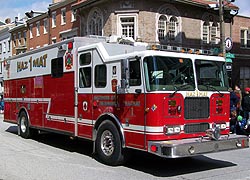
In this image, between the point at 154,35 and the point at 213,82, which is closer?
the point at 213,82

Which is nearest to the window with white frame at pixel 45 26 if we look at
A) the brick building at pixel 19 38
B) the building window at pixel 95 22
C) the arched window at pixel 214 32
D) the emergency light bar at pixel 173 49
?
the brick building at pixel 19 38

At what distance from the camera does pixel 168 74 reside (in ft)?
24.2

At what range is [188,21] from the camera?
29.4 metres

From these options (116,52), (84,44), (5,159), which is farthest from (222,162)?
(5,159)

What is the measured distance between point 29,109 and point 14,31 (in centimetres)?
4164

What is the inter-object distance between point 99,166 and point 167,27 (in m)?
21.2

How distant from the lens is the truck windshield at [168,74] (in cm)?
721

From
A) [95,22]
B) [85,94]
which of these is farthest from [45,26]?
[85,94]

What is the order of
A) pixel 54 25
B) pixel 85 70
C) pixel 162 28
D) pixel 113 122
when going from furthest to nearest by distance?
pixel 54 25 → pixel 162 28 → pixel 85 70 → pixel 113 122

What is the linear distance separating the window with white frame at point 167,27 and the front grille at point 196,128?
20.2 metres

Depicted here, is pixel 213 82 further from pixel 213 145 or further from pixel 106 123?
pixel 106 123

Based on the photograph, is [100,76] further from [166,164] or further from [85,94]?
[166,164]

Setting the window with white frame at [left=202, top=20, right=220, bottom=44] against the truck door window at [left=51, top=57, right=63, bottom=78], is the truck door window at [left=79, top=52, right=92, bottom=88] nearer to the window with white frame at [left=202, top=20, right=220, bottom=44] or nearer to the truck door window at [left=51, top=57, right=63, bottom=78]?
the truck door window at [left=51, top=57, right=63, bottom=78]

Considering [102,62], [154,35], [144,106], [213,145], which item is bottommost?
[213,145]
